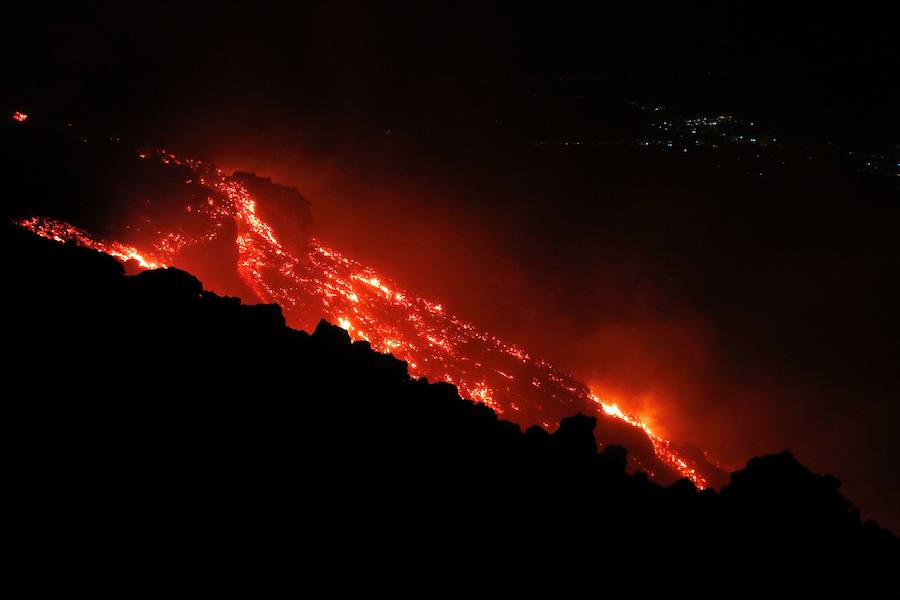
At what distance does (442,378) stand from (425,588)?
22.5 ft

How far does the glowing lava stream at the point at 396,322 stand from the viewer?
1073 cm

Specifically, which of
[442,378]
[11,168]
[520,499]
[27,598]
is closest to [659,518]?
[520,499]

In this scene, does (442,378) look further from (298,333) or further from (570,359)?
(570,359)

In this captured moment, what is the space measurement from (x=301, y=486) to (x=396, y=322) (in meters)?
7.46

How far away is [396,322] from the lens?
11516 mm

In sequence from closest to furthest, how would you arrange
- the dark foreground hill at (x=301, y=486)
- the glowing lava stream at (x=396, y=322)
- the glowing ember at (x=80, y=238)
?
the dark foreground hill at (x=301, y=486), the glowing ember at (x=80, y=238), the glowing lava stream at (x=396, y=322)

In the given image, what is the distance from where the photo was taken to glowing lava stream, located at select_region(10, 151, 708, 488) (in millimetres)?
10734

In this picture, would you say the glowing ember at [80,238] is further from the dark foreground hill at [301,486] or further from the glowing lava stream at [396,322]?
the dark foreground hill at [301,486]

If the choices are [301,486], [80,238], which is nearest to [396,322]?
[80,238]

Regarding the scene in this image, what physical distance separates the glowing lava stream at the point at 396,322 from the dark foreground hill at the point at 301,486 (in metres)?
5.29

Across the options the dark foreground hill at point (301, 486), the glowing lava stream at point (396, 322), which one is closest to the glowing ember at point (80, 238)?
the glowing lava stream at point (396, 322)

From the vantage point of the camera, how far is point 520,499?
14.9 ft

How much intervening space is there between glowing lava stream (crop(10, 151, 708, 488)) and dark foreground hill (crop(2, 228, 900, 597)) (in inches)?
208

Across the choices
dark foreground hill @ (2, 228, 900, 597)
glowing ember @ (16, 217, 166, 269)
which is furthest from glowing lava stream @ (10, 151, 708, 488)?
dark foreground hill @ (2, 228, 900, 597)
